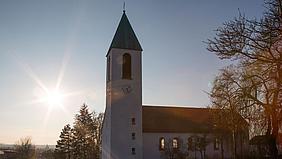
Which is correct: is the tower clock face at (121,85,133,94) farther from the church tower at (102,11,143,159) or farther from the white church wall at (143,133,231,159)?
the white church wall at (143,133,231,159)

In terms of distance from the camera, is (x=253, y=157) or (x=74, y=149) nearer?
(x=253, y=157)

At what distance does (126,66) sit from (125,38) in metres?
3.42

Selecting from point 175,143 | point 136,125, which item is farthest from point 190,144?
point 136,125

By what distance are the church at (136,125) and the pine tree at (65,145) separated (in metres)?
23.2

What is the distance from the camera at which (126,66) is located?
3859 centimetres

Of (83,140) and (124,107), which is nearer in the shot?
(124,107)

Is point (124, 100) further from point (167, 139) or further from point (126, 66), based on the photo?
point (167, 139)

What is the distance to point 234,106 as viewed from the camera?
734 inches

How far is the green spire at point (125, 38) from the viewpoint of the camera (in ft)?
128

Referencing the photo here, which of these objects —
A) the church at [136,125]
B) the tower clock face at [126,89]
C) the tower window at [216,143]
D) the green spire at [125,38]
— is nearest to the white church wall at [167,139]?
the church at [136,125]

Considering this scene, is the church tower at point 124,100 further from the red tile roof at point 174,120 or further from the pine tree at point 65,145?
the pine tree at point 65,145

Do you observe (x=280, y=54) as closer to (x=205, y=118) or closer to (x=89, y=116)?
(x=205, y=118)

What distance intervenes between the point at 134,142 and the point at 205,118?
44.0ft

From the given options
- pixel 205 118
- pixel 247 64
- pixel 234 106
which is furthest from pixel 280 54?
pixel 205 118
